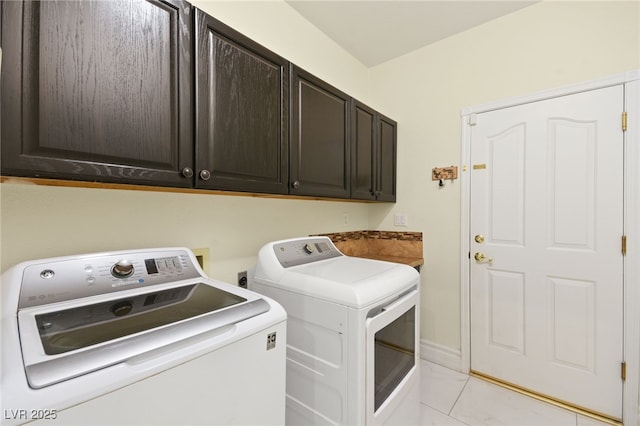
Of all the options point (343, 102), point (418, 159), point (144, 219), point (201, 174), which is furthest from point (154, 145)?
point (418, 159)

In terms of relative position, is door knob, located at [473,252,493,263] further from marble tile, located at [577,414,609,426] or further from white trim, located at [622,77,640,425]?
marble tile, located at [577,414,609,426]

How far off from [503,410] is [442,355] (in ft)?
1.82

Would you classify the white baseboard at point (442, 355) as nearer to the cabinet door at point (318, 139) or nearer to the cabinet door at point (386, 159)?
the cabinet door at point (386, 159)

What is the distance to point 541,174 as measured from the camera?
1.87 meters

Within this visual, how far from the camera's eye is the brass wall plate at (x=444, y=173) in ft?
7.27

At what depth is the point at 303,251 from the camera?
167 cm

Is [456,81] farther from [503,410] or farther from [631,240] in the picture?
[503,410]

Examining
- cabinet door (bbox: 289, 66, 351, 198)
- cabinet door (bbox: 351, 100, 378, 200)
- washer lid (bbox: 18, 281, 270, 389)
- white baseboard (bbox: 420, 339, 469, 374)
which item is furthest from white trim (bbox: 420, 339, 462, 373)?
washer lid (bbox: 18, 281, 270, 389)

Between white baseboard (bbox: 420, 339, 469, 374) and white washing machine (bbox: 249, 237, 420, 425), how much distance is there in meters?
0.89

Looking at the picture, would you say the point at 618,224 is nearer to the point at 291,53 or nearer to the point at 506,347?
the point at 506,347

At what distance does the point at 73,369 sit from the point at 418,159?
8.05 ft

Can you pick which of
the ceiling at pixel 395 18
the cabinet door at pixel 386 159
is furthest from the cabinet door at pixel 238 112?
the cabinet door at pixel 386 159

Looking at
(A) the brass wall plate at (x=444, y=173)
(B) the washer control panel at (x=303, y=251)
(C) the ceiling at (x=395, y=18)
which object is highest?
(C) the ceiling at (x=395, y=18)

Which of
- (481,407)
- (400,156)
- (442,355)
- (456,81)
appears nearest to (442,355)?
(442,355)
